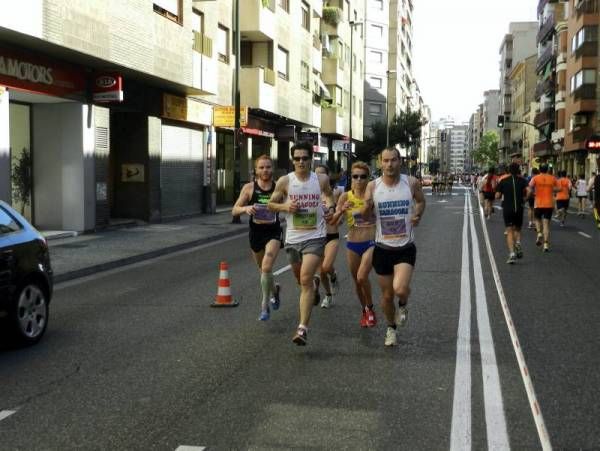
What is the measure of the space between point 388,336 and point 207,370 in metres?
1.68

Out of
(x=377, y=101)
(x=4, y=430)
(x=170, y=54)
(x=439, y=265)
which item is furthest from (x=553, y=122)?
(x=4, y=430)

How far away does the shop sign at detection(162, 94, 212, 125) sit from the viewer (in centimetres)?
2274

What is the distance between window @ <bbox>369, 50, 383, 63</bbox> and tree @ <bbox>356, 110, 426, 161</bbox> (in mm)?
9758

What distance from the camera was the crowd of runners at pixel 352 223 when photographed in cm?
642

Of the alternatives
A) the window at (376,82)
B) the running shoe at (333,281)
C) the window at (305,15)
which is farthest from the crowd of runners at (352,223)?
the window at (376,82)

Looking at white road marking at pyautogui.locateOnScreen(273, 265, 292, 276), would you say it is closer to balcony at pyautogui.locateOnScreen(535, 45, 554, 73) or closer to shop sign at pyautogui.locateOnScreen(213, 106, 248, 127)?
shop sign at pyautogui.locateOnScreen(213, 106, 248, 127)

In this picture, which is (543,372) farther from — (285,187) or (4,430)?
(4,430)

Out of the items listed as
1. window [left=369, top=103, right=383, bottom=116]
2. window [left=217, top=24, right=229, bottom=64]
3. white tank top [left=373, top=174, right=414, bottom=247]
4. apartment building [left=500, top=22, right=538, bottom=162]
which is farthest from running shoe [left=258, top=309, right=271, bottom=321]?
apartment building [left=500, top=22, right=538, bottom=162]

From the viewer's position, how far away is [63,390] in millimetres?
5246

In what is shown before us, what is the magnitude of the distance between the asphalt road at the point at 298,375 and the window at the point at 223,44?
1811 centimetres

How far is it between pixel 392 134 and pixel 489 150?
76.1 metres

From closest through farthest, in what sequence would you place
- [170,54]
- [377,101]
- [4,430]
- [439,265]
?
[4,430] < [439,265] < [170,54] < [377,101]

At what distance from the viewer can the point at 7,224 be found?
22.4 feet

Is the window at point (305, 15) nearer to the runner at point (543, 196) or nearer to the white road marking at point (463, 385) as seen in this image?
the runner at point (543, 196)
